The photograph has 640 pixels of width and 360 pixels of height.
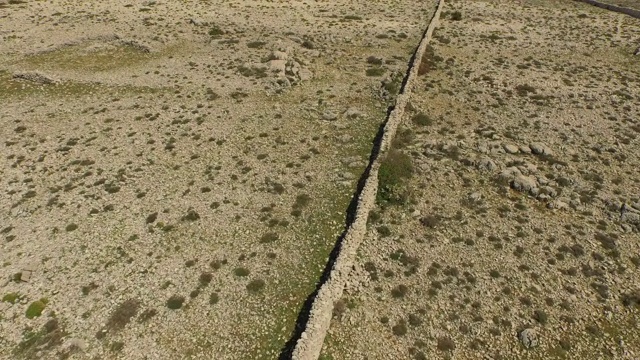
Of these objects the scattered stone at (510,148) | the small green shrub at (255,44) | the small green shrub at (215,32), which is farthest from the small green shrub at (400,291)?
the small green shrub at (215,32)

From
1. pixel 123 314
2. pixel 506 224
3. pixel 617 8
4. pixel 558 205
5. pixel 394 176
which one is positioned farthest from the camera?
pixel 617 8

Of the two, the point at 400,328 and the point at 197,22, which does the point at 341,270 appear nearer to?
the point at 400,328

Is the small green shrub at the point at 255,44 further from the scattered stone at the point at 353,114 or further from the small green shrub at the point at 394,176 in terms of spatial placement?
the small green shrub at the point at 394,176

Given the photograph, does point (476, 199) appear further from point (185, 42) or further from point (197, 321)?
point (185, 42)

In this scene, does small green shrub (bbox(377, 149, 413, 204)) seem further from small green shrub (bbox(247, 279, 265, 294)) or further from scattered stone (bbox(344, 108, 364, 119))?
small green shrub (bbox(247, 279, 265, 294))

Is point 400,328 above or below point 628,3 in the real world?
below

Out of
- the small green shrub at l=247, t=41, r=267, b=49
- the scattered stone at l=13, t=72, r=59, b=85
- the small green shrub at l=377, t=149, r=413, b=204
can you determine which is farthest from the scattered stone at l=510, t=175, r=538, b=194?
the scattered stone at l=13, t=72, r=59, b=85

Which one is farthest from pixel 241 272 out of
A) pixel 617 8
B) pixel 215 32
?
pixel 617 8
